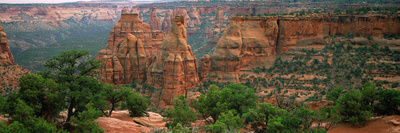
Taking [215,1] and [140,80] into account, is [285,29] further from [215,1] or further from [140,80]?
[215,1]

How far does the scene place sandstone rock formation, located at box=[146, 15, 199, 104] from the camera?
55.3 metres

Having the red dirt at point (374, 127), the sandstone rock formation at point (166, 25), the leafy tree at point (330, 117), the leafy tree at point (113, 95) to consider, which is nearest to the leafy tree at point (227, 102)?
the leafy tree at point (330, 117)

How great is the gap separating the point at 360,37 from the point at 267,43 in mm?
14937

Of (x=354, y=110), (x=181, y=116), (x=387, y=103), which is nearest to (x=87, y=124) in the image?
(x=181, y=116)

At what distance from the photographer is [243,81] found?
57.3 metres

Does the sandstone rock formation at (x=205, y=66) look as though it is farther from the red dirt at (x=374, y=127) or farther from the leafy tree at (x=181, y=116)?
the red dirt at (x=374, y=127)

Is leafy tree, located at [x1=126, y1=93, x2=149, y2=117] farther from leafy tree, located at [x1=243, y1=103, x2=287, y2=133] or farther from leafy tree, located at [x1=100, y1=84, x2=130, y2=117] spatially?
→ leafy tree, located at [x1=243, y1=103, x2=287, y2=133]

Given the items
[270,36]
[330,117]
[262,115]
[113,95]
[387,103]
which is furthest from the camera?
[270,36]

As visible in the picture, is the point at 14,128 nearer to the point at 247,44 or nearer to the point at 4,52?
the point at 247,44

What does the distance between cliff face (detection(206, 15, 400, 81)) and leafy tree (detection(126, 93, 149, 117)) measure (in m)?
20.1

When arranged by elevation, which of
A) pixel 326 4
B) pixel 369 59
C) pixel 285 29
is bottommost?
pixel 369 59

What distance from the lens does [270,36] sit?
2351 inches

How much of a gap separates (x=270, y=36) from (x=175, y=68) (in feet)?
56.3

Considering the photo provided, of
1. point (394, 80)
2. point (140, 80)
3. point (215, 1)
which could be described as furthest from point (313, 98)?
point (215, 1)
